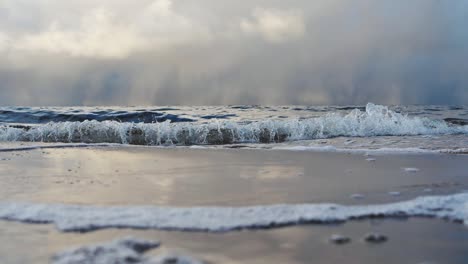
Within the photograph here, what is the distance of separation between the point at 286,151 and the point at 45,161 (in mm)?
3844

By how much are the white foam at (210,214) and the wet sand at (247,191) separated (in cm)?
12

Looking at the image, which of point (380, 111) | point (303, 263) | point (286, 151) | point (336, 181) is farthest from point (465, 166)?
point (380, 111)

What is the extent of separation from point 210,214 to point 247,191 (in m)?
0.90

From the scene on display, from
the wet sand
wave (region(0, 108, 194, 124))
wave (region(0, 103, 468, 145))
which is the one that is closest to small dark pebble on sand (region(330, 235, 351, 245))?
the wet sand

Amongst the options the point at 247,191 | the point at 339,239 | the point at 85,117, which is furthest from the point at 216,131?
the point at 339,239

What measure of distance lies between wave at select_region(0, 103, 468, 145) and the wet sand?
3.22m

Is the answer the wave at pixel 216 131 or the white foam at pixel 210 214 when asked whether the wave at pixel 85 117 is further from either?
the white foam at pixel 210 214

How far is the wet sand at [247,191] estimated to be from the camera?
239 centimetres

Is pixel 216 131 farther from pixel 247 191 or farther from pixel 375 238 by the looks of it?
pixel 375 238

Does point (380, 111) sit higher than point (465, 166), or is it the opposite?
point (380, 111)

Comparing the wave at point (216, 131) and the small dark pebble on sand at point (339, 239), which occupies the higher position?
the wave at point (216, 131)

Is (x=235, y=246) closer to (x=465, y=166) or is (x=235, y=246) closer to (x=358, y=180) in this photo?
(x=358, y=180)

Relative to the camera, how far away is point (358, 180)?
4.54m

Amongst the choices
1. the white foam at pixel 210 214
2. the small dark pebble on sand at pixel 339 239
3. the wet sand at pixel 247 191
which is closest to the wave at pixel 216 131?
the wet sand at pixel 247 191
